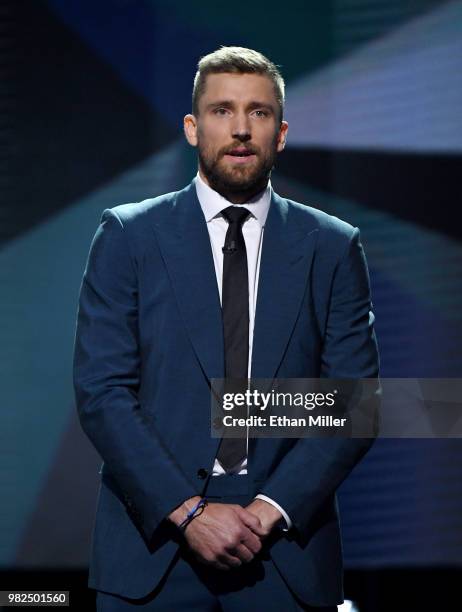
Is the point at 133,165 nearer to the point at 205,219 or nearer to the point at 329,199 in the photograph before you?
the point at 329,199

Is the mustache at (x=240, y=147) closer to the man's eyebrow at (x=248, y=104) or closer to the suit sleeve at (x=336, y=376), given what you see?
the man's eyebrow at (x=248, y=104)

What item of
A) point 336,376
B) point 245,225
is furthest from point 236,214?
point 336,376

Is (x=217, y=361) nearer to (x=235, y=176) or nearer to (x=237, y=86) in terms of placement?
(x=235, y=176)

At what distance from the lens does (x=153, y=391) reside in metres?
2.29

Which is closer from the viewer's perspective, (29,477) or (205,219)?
(205,219)

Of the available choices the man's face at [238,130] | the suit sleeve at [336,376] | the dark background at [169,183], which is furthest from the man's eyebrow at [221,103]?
the dark background at [169,183]

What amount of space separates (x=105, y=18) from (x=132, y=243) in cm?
155

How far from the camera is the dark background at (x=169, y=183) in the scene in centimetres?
364

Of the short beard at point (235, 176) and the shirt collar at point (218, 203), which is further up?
the short beard at point (235, 176)

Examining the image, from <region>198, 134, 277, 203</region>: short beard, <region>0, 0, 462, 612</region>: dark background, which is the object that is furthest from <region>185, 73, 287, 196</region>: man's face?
<region>0, 0, 462, 612</region>: dark background

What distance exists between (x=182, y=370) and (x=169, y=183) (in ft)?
4.77

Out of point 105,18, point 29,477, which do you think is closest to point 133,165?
point 105,18

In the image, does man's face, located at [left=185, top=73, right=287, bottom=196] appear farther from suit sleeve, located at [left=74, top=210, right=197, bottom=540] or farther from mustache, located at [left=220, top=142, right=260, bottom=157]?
suit sleeve, located at [left=74, top=210, right=197, bottom=540]

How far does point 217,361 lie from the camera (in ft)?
7.49
